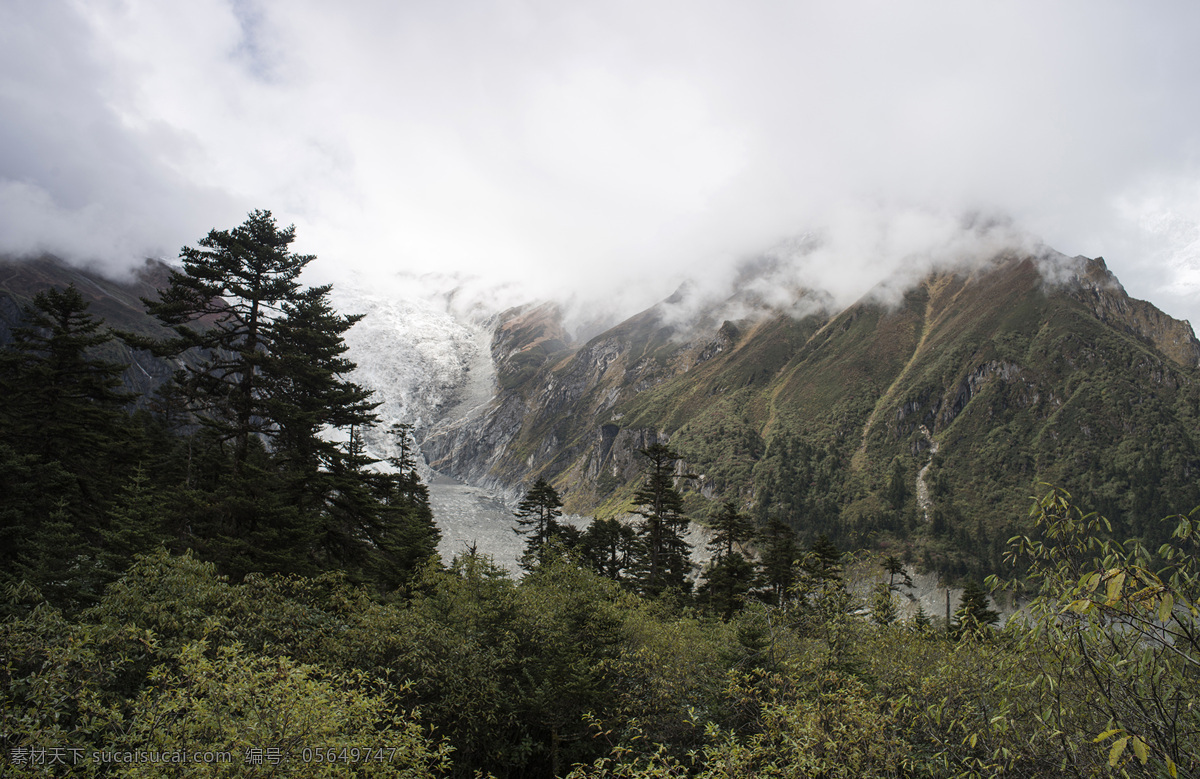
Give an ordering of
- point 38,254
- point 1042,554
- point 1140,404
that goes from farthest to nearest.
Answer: point 38,254, point 1140,404, point 1042,554

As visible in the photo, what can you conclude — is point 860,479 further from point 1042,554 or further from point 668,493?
point 1042,554

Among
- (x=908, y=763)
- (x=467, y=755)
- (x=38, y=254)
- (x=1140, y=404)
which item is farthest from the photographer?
(x=38, y=254)

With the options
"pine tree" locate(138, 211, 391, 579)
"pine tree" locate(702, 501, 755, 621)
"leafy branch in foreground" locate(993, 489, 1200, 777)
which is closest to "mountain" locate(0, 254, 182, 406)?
"pine tree" locate(138, 211, 391, 579)

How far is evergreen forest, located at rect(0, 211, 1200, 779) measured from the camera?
661cm

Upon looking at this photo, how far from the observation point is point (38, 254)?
628 feet

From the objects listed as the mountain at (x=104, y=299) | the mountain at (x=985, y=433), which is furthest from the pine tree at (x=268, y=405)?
the mountain at (x=104, y=299)

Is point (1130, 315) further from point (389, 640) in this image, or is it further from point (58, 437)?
point (58, 437)

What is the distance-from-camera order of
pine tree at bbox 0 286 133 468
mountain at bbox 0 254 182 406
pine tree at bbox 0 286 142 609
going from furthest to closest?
mountain at bbox 0 254 182 406 → pine tree at bbox 0 286 133 468 → pine tree at bbox 0 286 142 609

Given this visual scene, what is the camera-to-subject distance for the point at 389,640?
1432cm

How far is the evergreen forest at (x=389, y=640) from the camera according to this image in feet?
21.7

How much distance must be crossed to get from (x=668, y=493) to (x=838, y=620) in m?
26.1

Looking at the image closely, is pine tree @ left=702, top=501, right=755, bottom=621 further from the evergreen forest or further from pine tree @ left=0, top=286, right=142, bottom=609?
pine tree @ left=0, top=286, right=142, bottom=609

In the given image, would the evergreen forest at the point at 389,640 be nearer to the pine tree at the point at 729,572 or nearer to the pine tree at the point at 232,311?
the pine tree at the point at 232,311

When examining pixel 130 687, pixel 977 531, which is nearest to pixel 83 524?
pixel 130 687
